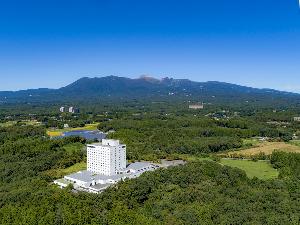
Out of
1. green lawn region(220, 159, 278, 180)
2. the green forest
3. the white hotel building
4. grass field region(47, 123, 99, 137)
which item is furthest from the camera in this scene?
grass field region(47, 123, 99, 137)

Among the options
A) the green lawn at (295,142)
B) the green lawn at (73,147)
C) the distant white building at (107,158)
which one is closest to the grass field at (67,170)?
the distant white building at (107,158)

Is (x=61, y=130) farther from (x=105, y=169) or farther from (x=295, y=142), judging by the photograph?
(x=105, y=169)

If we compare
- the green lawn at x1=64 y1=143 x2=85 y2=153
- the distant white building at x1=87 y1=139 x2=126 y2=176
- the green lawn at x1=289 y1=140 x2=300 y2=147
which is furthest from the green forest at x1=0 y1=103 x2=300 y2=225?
the green lawn at x1=289 y1=140 x2=300 y2=147

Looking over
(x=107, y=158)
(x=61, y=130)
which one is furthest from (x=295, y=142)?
(x=61, y=130)

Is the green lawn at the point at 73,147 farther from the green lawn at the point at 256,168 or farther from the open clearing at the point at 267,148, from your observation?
the open clearing at the point at 267,148

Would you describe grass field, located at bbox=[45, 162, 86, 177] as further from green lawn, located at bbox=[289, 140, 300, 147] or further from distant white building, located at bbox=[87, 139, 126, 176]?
green lawn, located at bbox=[289, 140, 300, 147]
